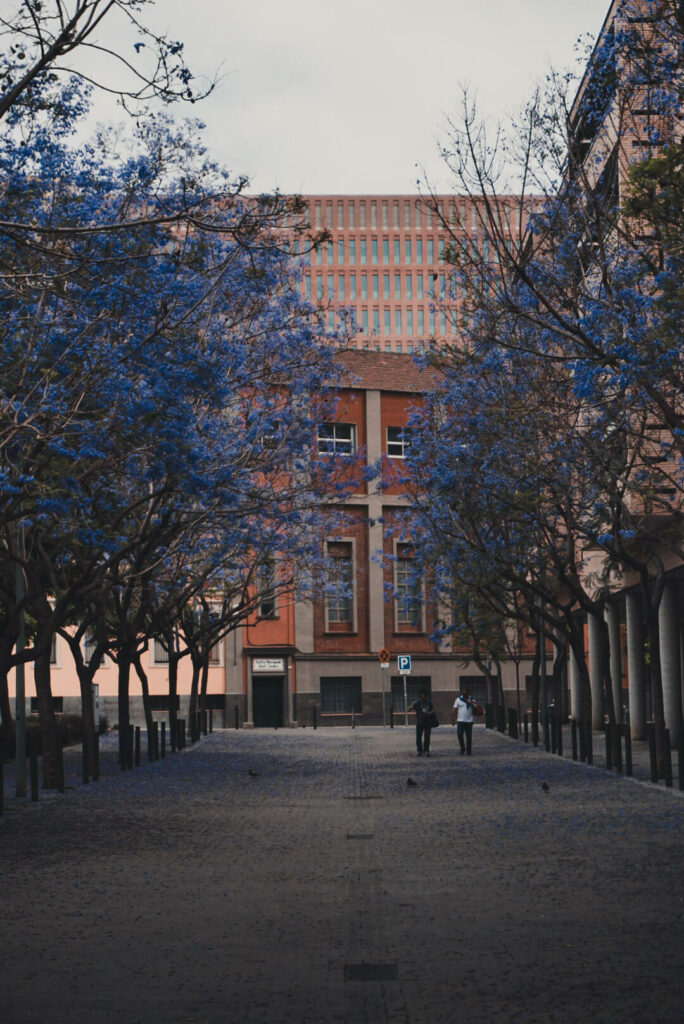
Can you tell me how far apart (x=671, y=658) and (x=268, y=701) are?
104 feet

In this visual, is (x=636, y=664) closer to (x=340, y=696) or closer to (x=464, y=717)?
(x=464, y=717)

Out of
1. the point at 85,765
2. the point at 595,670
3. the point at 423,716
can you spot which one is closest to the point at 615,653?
the point at 595,670

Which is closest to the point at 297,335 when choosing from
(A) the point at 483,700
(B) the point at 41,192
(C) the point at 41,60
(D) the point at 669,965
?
(B) the point at 41,192

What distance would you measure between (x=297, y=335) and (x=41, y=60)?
1822 centimetres

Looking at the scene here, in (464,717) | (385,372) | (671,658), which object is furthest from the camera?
(385,372)

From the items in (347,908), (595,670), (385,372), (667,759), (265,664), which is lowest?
(347,908)

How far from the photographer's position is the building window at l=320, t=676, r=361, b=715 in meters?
69.3

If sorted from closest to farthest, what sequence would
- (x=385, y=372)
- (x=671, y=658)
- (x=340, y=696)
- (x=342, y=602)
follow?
(x=671, y=658), (x=340, y=696), (x=342, y=602), (x=385, y=372)

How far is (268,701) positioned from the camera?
68875mm

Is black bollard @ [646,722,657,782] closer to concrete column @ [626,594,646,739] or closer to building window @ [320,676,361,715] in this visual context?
concrete column @ [626,594,646,739]

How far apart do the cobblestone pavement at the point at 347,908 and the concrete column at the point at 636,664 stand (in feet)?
70.3

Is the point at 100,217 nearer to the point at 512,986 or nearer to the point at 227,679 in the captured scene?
the point at 512,986

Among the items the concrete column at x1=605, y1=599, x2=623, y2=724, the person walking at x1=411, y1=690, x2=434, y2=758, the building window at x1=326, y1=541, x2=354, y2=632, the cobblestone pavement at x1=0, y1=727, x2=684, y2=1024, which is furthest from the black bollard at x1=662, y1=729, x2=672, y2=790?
the building window at x1=326, y1=541, x2=354, y2=632

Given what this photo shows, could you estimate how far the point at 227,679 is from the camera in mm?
68188
